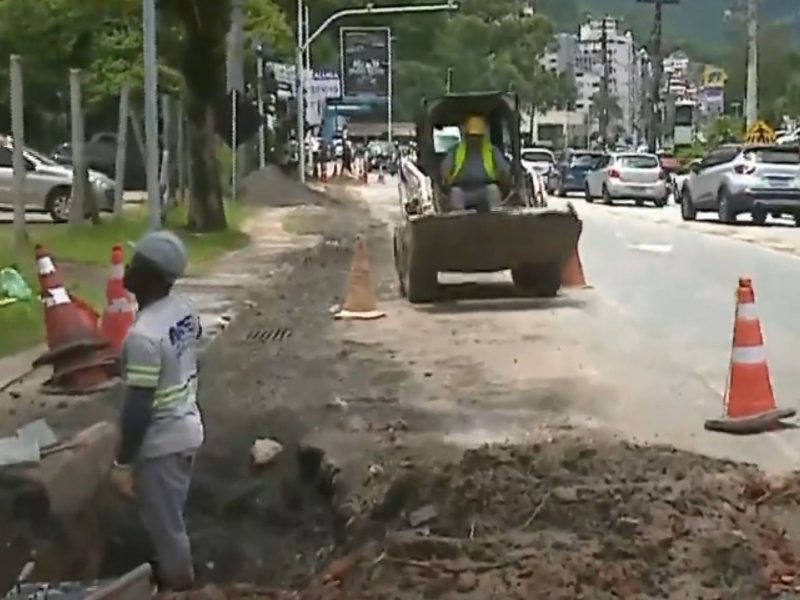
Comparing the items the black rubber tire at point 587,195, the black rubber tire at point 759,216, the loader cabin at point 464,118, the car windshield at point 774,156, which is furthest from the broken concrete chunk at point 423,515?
the black rubber tire at point 587,195

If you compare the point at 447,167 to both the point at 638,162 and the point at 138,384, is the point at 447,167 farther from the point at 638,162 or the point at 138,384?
the point at 638,162

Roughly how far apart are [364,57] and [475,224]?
238 feet

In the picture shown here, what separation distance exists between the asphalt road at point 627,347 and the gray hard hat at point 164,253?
3.72 metres

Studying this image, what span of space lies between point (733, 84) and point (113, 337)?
394 feet

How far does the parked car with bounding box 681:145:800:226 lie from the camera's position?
108ft

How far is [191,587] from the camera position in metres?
6.96

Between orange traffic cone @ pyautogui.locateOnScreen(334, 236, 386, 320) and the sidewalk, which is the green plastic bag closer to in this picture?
the sidewalk

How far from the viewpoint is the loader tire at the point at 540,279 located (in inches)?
717

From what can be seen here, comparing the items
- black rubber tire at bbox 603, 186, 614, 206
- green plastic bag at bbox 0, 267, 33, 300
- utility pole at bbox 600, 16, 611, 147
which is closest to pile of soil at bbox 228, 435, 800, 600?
green plastic bag at bbox 0, 267, 33, 300

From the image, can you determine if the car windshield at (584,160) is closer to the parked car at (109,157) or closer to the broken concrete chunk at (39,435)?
the parked car at (109,157)

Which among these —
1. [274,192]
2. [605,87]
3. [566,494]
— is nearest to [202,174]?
[274,192]

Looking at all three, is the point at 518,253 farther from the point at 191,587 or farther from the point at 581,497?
the point at 191,587

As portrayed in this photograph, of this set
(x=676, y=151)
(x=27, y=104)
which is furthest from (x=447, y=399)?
(x=676, y=151)

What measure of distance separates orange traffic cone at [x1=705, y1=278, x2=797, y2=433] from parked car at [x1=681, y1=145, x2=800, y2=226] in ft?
75.5
